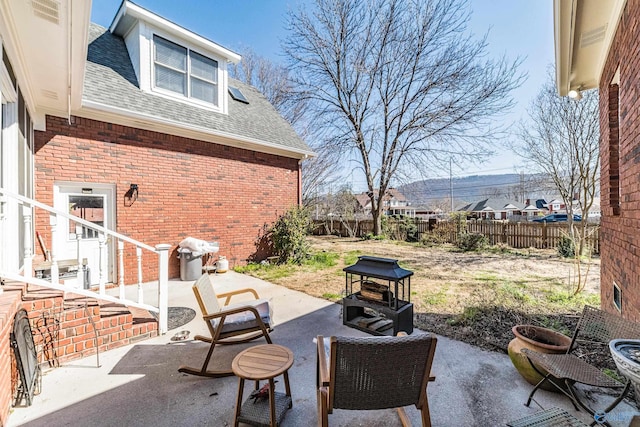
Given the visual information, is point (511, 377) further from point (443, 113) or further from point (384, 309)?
point (443, 113)

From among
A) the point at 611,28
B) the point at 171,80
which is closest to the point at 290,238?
the point at 171,80

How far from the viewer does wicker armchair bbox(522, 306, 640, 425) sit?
7.29 feet

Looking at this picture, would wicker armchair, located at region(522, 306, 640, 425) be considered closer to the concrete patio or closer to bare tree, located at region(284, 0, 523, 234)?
the concrete patio

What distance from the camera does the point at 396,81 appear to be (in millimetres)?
14789

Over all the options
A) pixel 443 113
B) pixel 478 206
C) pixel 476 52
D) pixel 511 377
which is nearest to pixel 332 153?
pixel 443 113

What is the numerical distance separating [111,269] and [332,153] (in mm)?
12465

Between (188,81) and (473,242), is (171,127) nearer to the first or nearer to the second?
(188,81)

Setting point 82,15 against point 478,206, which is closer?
point 82,15

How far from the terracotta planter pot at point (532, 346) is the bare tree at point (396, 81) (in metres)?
13.2

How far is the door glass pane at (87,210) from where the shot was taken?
5754mm

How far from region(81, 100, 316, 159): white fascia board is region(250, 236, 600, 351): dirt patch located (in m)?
3.87

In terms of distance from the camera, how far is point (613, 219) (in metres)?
3.66

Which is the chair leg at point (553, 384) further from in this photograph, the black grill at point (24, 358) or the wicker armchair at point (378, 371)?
the black grill at point (24, 358)

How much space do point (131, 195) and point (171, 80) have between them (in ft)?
10.8
